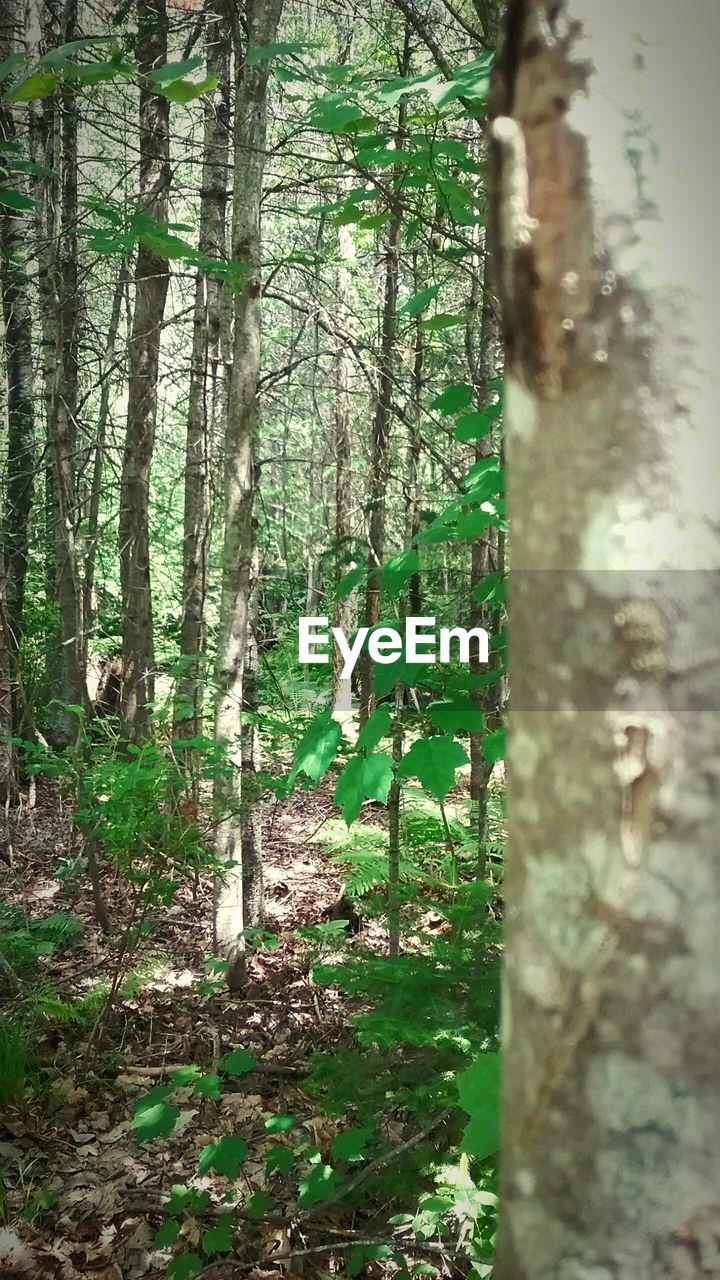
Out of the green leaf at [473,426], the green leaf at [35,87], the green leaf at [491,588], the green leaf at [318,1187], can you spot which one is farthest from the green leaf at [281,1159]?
the green leaf at [35,87]

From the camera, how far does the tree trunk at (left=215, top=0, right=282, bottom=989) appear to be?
4414mm

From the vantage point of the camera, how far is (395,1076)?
285 cm

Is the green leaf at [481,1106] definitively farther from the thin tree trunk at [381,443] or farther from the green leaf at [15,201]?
the thin tree trunk at [381,443]

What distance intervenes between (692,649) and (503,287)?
282mm

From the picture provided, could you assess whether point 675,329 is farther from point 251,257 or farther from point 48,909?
point 48,909

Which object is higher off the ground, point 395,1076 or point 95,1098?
point 395,1076

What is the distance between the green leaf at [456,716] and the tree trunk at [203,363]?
11.0 feet

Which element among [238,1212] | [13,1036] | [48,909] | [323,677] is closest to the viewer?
[238,1212]

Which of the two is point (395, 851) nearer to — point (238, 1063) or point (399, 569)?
point (238, 1063)

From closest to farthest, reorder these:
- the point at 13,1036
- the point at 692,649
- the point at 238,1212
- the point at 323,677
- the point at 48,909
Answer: the point at 692,649
the point at 238,1212
the point at 13,1036
the point at 323,677
the point at 48,909

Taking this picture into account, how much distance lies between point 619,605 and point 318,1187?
2640 mm

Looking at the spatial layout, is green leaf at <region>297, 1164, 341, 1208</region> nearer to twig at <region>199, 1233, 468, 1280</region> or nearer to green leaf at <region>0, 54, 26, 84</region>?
twig at <region>199, 1233, 468, 1280</region>

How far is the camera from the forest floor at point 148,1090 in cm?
285

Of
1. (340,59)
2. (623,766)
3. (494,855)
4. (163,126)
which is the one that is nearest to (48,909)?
(494,855)
